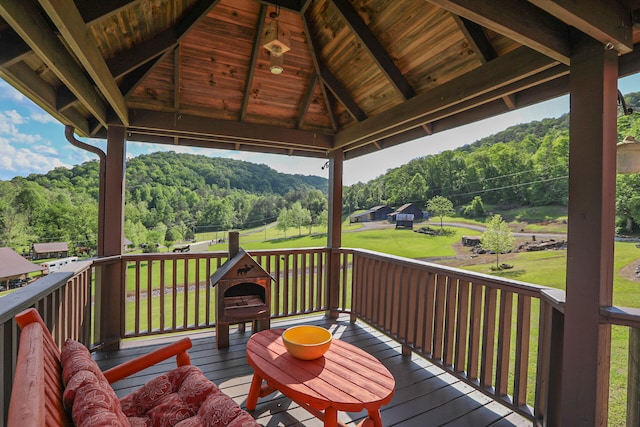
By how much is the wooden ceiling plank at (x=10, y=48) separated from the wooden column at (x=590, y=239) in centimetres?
358

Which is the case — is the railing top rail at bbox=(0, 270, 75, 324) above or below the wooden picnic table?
above

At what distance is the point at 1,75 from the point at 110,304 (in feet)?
7.86

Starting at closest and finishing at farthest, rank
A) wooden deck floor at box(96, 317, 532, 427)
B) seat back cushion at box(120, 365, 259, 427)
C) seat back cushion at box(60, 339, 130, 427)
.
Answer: seat back cushion at box(60, 339, 130, 427) < seat back cushion at box(120, 365, 259, 427) < wooden deck floor at box(96, 317, 532, 427)

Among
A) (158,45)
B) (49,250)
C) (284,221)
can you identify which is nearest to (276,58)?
(158,45)

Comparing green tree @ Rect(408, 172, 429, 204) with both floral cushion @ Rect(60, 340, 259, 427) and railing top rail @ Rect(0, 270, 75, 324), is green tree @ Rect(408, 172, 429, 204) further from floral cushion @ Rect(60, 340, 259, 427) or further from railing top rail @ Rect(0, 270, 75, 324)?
railing top rail @ Rect(0, 270, 75, 324)

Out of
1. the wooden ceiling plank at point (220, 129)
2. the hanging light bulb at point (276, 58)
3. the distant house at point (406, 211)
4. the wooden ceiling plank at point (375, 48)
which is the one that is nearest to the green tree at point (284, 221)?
the distant house at point (406, 211)

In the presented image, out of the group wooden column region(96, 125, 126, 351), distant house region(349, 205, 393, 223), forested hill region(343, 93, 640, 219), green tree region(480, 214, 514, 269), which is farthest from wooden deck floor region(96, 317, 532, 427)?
green tree region(480, 214, 514, 269)

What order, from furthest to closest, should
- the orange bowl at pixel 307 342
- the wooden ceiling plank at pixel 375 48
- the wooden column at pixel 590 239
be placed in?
the wooden ceiling plank at pixel 375 48 → the orange bowl at pixel 307 342 → the wooden column at pixel 590 239

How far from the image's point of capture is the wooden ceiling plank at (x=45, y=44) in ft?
5.07

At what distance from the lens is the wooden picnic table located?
1.57m

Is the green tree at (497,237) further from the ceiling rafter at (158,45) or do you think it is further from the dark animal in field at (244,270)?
the ceiling rafter at (158,45)

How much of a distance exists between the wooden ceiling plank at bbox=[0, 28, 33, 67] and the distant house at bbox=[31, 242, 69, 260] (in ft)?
8.57

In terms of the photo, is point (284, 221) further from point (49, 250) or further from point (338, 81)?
point (49, 250)

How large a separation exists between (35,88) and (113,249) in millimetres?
1746
